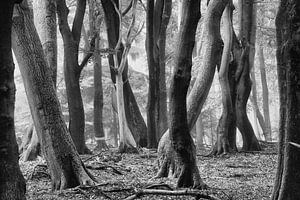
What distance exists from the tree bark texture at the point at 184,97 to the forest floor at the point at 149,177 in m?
0.35

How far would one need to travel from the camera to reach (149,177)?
8234 millimetres

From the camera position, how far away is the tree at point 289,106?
170 inches

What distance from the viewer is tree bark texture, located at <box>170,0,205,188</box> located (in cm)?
589

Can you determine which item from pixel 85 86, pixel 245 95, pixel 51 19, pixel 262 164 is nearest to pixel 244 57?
pixel 245 95

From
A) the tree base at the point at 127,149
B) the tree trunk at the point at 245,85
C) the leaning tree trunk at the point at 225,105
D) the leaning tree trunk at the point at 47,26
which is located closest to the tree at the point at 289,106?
the leaning tree trunk at the point at 47,26

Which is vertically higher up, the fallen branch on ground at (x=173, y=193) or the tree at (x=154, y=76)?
the tree at (x=154, y=76)

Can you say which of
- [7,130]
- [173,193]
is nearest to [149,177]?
[173,193]

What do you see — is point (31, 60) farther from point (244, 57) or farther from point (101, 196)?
point (244, 57)

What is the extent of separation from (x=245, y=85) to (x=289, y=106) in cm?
931

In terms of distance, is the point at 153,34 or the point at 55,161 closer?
the point at 55,161

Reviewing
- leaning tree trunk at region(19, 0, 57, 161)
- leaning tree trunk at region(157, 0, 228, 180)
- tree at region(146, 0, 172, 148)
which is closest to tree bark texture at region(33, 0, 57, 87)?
leaning tree trunk at region(19, 0, 57, 161)

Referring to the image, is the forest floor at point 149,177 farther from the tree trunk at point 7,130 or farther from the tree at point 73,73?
the tree trunk at point 7,130

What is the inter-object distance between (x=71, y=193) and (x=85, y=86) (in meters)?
20.4

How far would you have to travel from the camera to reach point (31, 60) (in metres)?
6.36
